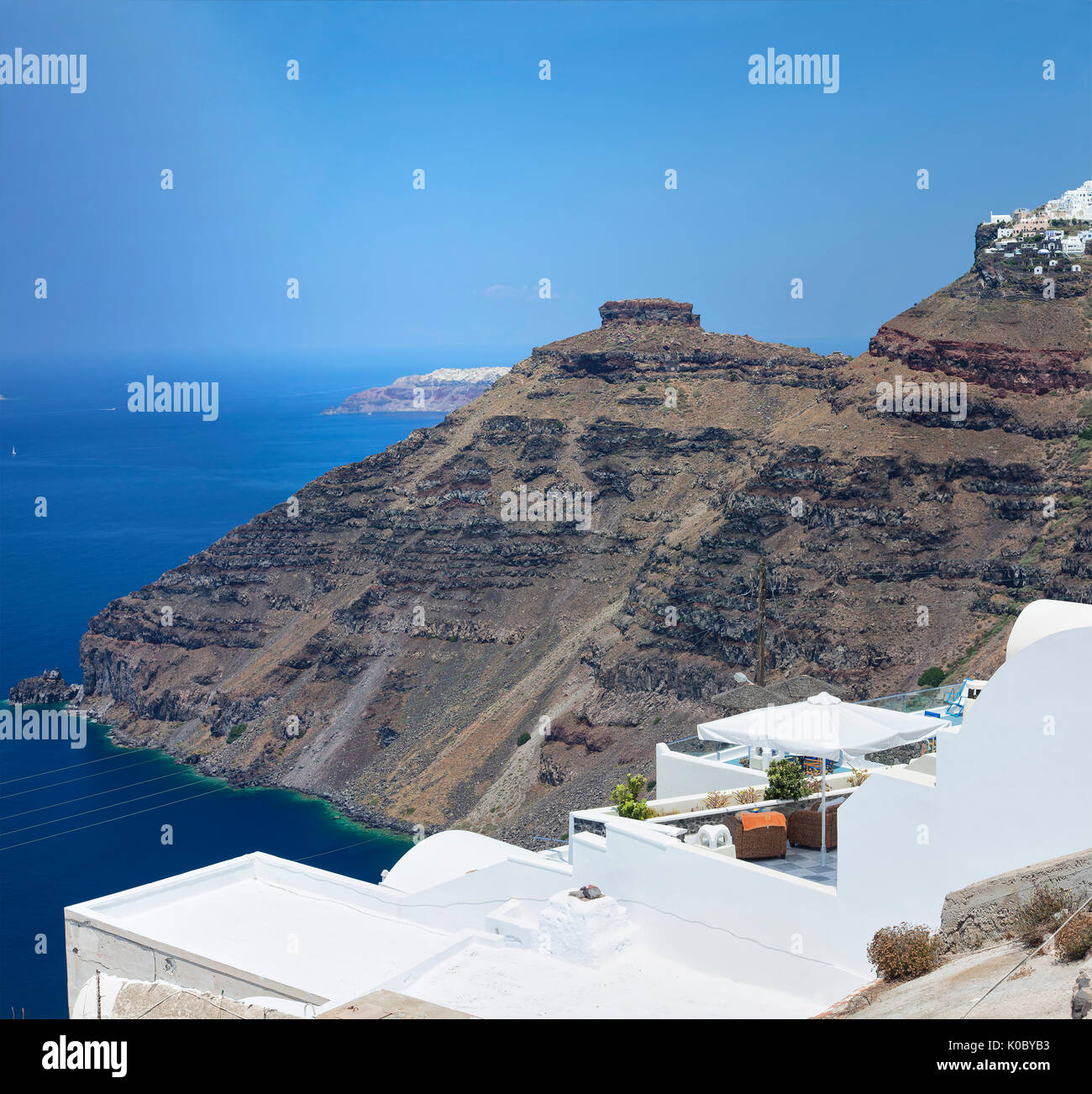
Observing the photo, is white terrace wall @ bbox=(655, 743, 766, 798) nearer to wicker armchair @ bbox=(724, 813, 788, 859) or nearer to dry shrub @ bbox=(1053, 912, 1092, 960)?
wicker armchair @ bbox=(724, 813, 788, 859)

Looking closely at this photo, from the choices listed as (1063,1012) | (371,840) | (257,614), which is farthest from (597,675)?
(1063,1012)

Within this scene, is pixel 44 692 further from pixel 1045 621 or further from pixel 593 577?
pixel 1045 621

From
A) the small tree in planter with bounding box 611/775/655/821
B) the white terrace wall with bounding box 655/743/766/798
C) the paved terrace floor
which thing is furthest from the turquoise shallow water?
the paved terrace floor

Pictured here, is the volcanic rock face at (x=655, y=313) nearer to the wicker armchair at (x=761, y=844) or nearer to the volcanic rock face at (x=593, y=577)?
the volcanic rock face at (x=593, y=577)
